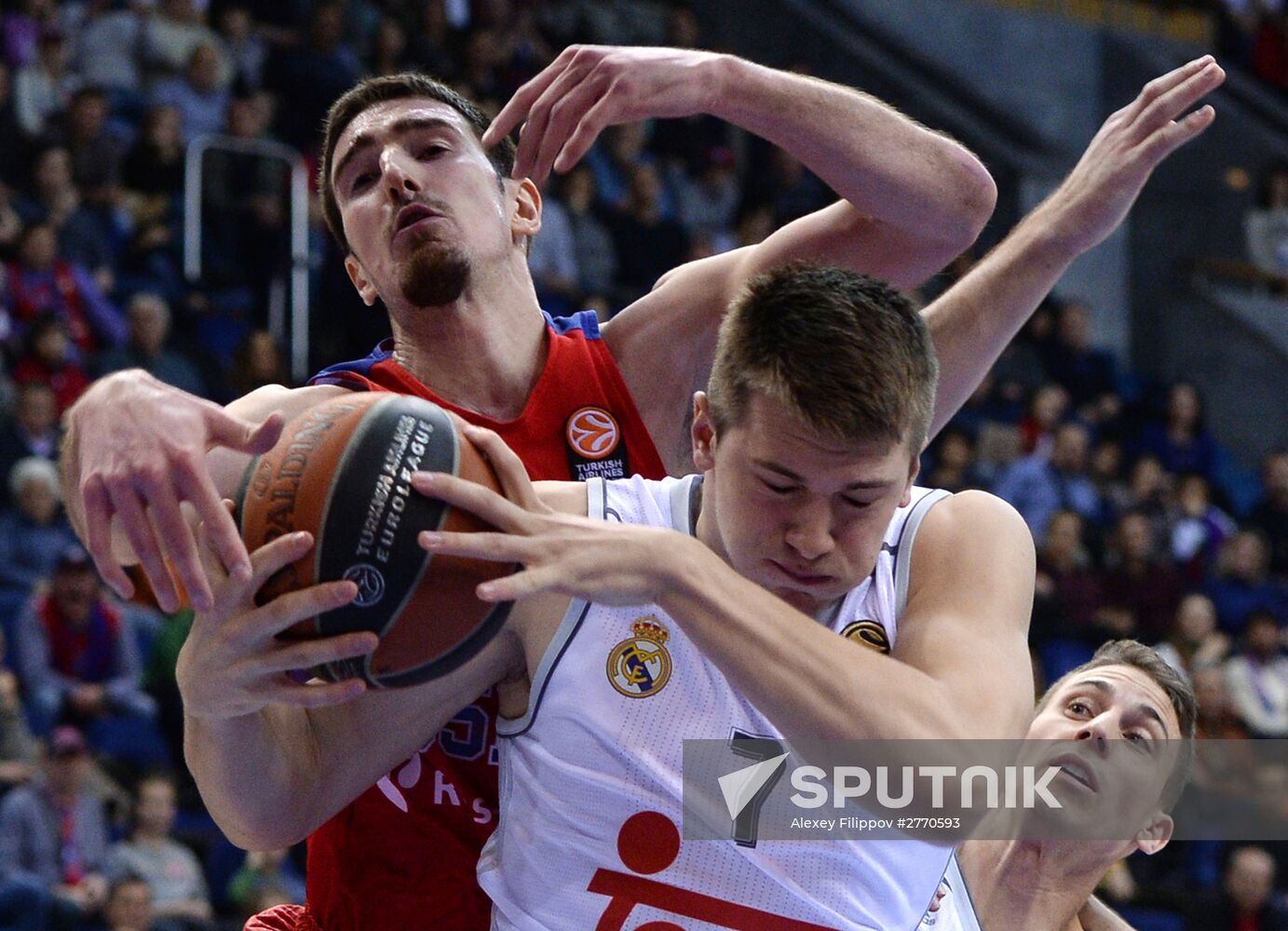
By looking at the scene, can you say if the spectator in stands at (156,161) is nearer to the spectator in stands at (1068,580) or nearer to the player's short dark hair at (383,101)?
the spectator in stands at (1068,580)

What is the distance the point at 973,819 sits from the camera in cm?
281

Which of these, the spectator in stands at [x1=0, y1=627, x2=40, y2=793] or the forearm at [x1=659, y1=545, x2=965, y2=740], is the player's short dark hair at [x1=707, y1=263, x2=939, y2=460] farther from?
the spectator in stands at [x1=0, y1=627, x2=40, y2=793]

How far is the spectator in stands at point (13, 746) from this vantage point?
7309 millimetres

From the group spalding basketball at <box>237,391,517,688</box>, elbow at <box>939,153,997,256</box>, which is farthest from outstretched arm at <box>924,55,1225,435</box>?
spalding basketball at <box>237,391,517,688</box>

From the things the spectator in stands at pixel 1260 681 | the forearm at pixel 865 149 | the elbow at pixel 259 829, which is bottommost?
the spectator in stands at pixel 1260 681

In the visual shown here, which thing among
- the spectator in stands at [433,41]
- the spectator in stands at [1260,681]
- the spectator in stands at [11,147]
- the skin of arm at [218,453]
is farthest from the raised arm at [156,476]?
the spectator in stands at [1260,681]

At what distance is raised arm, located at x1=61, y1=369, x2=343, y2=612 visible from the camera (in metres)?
2.33

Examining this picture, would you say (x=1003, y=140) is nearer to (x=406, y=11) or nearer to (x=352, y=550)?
(x=406, y=11)

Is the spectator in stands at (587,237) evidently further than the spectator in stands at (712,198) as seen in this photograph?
No

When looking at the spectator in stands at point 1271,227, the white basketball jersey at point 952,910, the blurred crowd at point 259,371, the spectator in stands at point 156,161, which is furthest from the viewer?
the spectator in stands at point 1271,227

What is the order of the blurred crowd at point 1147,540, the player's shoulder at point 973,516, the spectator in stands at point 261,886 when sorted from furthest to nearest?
1. the blurred crowd at point 1147,540
2. the spectator in stands at point 261,886
3. the player's shoulder at point 973,516

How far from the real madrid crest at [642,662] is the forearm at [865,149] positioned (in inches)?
44.9

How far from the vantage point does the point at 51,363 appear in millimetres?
8820

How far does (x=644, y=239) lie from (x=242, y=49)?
3.06 metres
